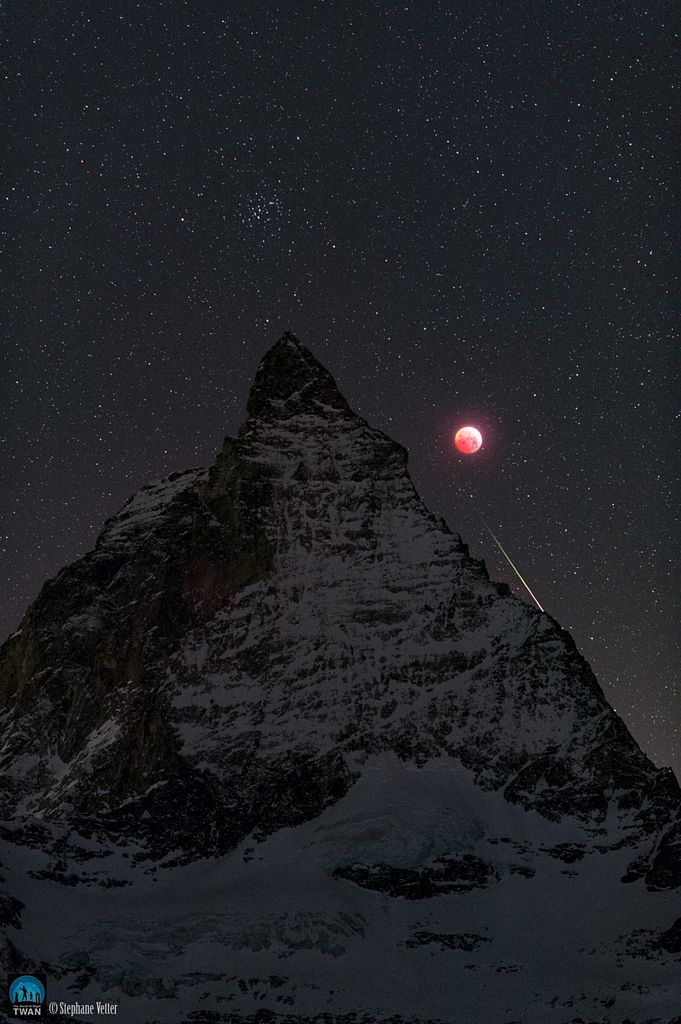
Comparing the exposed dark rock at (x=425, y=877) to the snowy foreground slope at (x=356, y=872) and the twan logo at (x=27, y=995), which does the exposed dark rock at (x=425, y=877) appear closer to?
the snowy foreground slope at (x=356, y=872)

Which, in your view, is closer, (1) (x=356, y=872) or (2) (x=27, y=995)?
(2) (x=27, y=995)

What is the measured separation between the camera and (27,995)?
138 meters

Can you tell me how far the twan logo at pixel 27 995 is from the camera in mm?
132750

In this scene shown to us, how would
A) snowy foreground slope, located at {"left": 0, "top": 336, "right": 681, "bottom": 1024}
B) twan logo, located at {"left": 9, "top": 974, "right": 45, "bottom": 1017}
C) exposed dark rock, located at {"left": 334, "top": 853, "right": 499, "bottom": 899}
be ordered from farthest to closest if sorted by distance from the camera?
1. exposed dark rock, located at {"left": 334, "top": 853, "right": 499, "bottom": 899}
2. snowy foreground slope, located at {"left": 0, "top": 336, "right": 681, "bottom": 1024}
3. twan logo, located at {"left": 9, "top": 974, "right": 45, "bottom": 1017}

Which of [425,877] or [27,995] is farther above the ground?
[425,877]

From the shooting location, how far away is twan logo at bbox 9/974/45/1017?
13275 centimetres

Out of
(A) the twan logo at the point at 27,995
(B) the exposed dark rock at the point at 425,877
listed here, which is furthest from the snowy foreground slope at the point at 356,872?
(A) the twan logo at the point at 27,995

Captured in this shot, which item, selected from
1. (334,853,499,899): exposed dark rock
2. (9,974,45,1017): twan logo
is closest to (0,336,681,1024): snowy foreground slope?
(334,853,499,899): exposed dark rock

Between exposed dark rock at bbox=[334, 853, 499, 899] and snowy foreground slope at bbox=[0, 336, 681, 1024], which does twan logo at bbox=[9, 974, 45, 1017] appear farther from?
exposed dark rock at bbox=[334, 853, 499, 899]

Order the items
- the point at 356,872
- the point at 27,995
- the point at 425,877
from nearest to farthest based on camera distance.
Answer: the point at 27,995
the point at 356,872
the point at 425,877

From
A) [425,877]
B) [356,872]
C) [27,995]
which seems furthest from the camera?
[425,877]

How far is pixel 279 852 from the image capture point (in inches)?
7092

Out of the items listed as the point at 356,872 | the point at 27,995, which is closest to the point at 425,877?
the point at 356,872

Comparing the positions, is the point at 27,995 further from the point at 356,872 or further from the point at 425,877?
the point at 425,877
